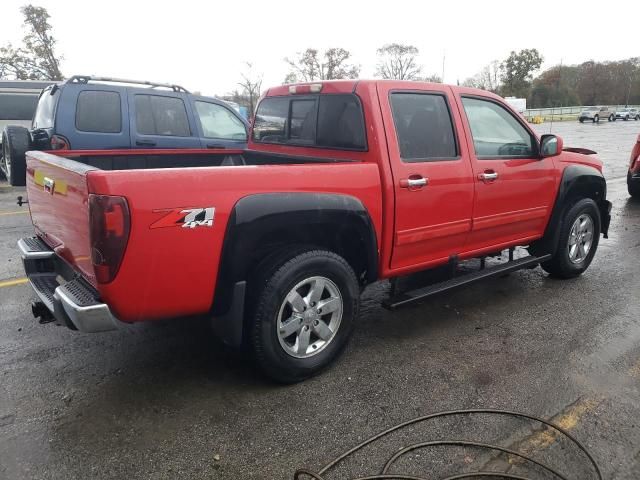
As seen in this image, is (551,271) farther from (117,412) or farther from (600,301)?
(117,412)

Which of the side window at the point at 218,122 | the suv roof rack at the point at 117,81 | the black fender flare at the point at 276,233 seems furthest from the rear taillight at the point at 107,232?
the side window at the point at 218,122

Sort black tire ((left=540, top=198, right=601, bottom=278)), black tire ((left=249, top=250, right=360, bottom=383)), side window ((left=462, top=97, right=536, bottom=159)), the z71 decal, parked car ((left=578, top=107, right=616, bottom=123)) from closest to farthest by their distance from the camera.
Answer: the z71 decal, black tire ((left=249, top=250, right=360, bottom=383)), side window ((left=462, top=97, right=536, bottom=159)), black tire ((left=540, top=198, right=601, bottom=278)), parked car ((left=578, top=107, right=616, bottom=123))

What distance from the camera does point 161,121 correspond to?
7.66 meters

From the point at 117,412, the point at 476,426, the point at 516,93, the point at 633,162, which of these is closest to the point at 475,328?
the point at 476,426

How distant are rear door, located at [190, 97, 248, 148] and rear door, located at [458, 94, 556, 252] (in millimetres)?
4767

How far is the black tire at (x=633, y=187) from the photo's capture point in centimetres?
951

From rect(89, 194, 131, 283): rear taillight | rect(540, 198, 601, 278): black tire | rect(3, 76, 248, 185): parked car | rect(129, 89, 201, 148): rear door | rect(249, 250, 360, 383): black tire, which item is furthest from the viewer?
rect(129, 89, 201, 148): rear door

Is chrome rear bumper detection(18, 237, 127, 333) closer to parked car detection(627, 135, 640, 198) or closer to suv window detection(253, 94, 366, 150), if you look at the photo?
suv window detection(253, 94, 366, 150)

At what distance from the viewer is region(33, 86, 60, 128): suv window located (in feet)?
23.2

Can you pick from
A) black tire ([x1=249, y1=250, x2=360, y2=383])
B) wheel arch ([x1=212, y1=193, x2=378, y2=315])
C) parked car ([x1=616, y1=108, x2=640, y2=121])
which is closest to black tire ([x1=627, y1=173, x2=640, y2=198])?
wheel arch ([x1=212, y1=193, x2=378, y2=315])

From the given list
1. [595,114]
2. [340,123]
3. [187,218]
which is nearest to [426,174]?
[340,123]

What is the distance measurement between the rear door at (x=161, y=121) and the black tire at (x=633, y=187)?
7807 millimetres

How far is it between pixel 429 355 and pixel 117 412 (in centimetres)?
203

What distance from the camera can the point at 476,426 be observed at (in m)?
2.76
